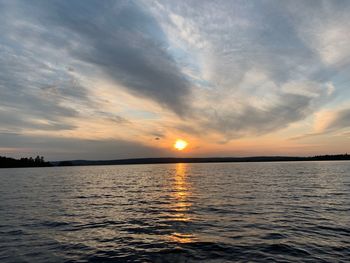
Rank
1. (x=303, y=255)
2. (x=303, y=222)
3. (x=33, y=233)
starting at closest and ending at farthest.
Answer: (x=303, y=255) → (x=33, y=233) → (x=303, y=222)

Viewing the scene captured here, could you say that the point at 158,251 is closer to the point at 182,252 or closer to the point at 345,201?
the point at 182,252

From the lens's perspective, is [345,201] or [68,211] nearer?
[68,211]

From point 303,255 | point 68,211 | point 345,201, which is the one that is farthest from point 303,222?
point 68,211

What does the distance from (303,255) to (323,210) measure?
1711 centimetres

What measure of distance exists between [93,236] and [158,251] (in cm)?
676

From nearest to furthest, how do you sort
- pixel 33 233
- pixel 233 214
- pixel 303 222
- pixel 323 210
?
pixel 33 233
pixel 303 222
pixel 233 214
pixel 323 210

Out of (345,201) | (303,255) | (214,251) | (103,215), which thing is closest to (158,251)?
(214,251)

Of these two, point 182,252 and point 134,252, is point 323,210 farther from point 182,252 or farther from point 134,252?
point 134,252

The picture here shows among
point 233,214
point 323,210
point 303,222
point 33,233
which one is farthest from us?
point 323,210

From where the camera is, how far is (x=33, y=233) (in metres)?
23.0

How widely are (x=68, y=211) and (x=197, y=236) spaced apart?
19023 millimetres

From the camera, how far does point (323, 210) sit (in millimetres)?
31344

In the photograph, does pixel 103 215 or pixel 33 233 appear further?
pixel 103 215

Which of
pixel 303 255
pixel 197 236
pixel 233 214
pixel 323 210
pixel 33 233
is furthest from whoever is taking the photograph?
pixel 323 210
